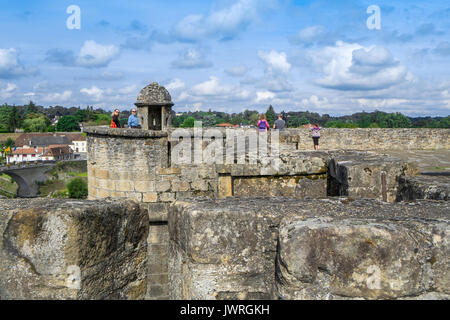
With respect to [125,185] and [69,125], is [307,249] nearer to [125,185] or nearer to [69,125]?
[125,185]

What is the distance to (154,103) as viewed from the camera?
14344 mm

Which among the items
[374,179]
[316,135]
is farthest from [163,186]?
[316,135]

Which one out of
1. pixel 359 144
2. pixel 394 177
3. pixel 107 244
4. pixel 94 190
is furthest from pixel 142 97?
pixel 107 244

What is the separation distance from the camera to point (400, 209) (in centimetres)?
217

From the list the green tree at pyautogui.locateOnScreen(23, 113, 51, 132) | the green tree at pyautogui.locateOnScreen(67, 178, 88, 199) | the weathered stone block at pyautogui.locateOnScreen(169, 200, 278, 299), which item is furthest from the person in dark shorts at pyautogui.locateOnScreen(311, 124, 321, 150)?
the green tree at pyautogui.locateOnScreen(23, 113, 51, 132)

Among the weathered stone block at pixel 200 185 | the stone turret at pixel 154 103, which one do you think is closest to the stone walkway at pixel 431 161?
the weathered stone block at pixel 200 185

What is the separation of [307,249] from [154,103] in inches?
523

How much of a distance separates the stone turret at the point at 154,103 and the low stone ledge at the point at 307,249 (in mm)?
12543

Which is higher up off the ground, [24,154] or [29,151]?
[29,151]

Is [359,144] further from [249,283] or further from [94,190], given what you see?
[249,283]

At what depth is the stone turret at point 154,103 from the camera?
14367 millimetres

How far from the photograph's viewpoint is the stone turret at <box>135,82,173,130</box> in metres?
14.4

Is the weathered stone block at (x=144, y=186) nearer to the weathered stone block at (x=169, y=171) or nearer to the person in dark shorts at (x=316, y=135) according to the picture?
the weathered stone block at (x=169, y=171)

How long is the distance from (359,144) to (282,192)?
15.2 metres
